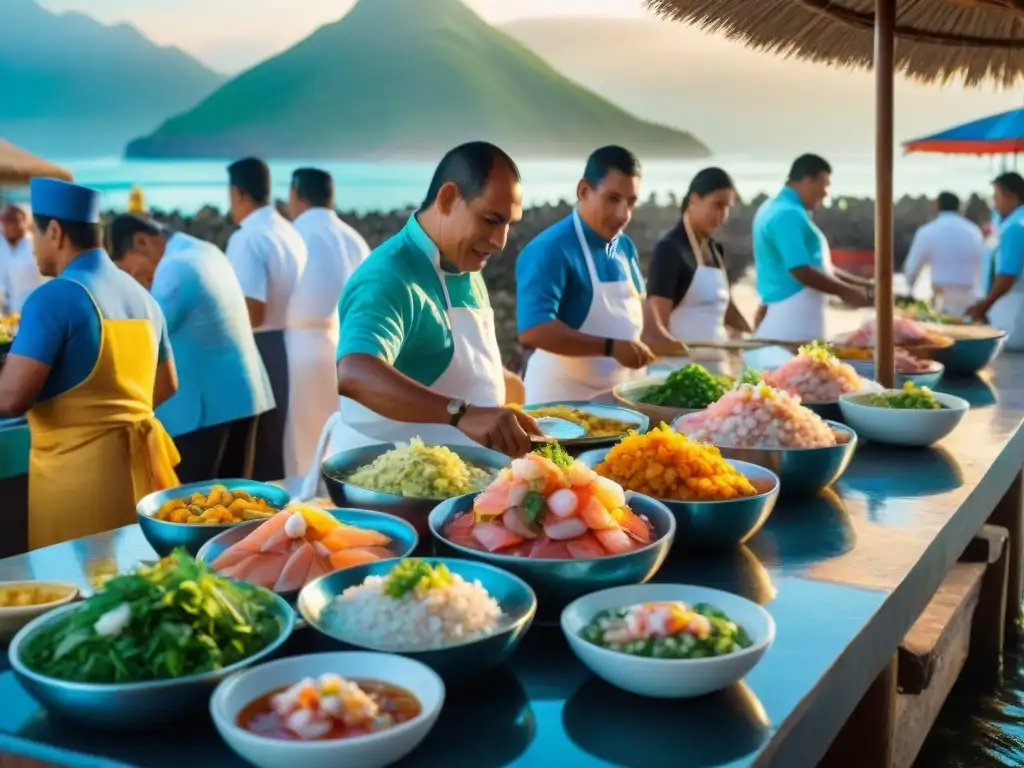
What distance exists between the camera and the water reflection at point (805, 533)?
1.89 meters

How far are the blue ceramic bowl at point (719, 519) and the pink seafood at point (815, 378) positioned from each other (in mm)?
1035

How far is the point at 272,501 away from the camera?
195 cm

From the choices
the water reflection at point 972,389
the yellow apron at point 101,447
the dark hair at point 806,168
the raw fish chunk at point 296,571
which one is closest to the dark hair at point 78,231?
the yellow apron at point 101,447

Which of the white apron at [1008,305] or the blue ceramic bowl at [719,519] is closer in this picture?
the blue ceramic bowl at [719,519]

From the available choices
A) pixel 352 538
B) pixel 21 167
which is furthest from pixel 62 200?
pixel 21 167

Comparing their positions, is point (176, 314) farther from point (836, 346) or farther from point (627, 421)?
point (836, 346)

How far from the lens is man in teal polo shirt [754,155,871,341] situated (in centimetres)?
525

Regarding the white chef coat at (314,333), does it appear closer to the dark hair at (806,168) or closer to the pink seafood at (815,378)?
the dark hair at (806,168)

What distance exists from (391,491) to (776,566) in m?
0.73

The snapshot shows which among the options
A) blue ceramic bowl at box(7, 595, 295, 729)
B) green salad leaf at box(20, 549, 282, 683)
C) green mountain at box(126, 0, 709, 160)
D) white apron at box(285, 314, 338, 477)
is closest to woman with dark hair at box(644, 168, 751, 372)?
white apron at box(285, 314, 338, 477)

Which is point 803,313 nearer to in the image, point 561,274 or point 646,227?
point 561,274

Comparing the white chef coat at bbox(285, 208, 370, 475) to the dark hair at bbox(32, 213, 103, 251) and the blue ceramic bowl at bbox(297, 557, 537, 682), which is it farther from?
the blue ceramic bowl at bbox(297, 557, 537, 682)

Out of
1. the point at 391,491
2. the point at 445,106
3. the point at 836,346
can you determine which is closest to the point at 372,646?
the point at 391,491

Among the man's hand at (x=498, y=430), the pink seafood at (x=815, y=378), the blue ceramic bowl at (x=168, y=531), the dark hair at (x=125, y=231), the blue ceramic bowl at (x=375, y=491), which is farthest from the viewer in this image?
the dark hair at (x=125, y=231)
